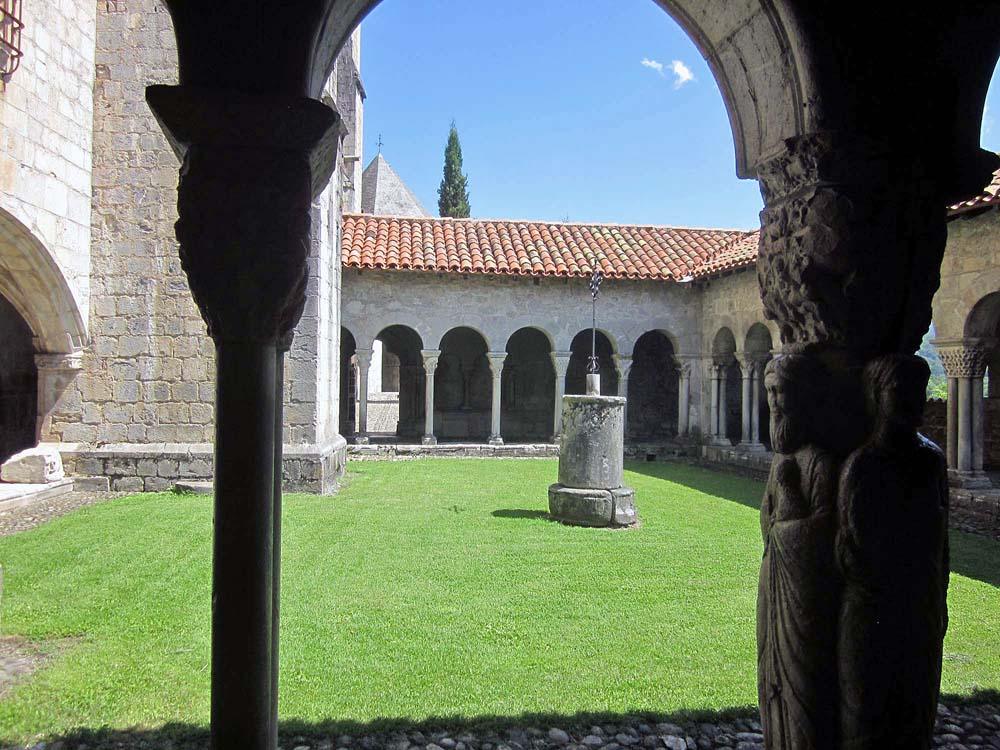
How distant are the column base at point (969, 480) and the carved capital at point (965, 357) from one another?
1.21m

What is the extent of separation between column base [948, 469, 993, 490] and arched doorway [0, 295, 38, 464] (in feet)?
41.9

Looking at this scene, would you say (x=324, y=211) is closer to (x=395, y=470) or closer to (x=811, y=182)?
(x=395, y=470)

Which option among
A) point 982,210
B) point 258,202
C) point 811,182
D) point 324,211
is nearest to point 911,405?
point 811,182

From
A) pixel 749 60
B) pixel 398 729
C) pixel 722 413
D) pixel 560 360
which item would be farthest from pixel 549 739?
pixel 722 413

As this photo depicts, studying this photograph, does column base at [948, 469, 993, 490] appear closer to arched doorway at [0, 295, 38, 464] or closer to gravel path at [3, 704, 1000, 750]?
gravel path at [3, 704, 1000, 750]

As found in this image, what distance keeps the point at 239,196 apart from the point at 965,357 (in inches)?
375

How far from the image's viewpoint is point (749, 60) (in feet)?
8.02

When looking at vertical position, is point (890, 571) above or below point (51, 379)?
below

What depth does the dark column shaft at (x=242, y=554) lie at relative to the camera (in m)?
2.04

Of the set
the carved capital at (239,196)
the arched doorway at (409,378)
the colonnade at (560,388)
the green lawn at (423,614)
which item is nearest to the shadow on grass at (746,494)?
the green lawn at (423,614)

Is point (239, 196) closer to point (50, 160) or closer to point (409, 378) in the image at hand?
point (50, 160)

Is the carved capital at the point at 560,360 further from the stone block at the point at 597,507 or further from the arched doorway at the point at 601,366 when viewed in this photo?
the stone block at the point at 597,507

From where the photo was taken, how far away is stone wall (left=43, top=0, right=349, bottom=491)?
9438 mm

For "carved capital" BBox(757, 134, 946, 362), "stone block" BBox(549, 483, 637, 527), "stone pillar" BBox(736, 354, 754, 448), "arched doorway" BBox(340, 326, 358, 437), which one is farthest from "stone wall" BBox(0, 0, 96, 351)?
"stone pillar" BBox(736, 354, 754, 448)
